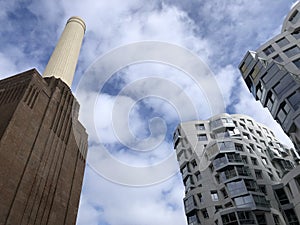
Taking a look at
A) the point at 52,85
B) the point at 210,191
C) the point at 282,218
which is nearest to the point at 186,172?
the point at 210,191

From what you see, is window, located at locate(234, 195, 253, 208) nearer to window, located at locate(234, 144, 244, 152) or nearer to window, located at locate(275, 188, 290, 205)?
window, located at locate(275, 188, 290, 205)

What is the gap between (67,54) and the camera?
36438mm

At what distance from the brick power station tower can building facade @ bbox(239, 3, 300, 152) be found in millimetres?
23269

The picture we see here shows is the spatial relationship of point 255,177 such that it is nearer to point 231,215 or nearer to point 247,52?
point 231,215

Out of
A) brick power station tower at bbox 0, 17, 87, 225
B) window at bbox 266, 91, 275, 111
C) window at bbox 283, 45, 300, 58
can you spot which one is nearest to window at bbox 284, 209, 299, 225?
window at bbox 266, 91, 275, 111

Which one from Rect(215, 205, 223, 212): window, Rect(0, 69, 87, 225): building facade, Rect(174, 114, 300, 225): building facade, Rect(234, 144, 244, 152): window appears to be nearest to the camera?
Rect(0, 69, 87, 225): building facade

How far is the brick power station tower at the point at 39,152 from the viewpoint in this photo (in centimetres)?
1591

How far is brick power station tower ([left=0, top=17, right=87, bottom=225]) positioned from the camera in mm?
15914

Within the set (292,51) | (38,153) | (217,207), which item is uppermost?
(292,51)

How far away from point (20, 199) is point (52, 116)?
28.1 feet

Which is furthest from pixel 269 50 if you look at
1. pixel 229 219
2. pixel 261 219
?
pixel 229 219

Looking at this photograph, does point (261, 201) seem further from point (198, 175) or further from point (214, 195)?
point (198, 175)

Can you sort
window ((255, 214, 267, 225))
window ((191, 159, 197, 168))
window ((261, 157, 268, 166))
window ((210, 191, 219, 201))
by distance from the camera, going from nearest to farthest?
window ((255, 214, 267, 225)) → window ((210, 191, 219, 201)) → window ((261, 157, 268, 166)) → window ((191, 159, 197, 168))

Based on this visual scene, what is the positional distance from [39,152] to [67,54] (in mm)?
21509
